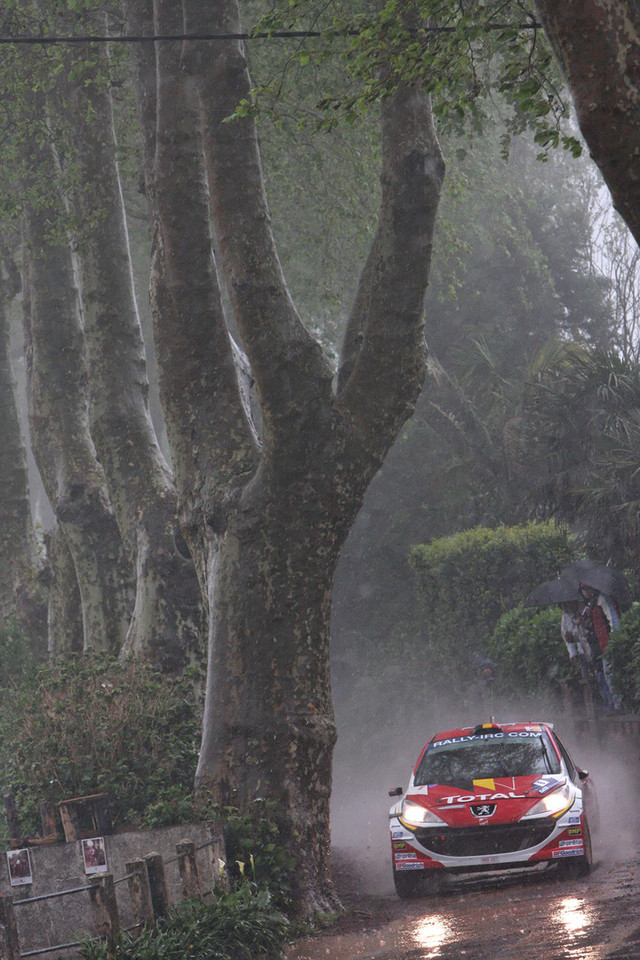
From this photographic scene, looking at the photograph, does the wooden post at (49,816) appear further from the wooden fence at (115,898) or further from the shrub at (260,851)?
the wooden fence at (115,898)

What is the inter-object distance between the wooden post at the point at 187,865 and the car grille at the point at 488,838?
289 centimetres

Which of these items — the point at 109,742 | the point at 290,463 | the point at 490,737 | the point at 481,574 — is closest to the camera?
the point at 290,463

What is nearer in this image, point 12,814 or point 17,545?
point 12,814

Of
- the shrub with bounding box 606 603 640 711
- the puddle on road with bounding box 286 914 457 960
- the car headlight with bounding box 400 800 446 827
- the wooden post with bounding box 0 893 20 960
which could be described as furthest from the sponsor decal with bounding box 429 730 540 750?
the shrub with bounding box 606 603 640 711

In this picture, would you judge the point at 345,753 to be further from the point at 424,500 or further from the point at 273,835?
the point at 273,835

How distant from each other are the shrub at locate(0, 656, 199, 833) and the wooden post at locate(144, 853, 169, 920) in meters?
1.77

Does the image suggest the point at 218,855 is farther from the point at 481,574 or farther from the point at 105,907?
the point at 481,574

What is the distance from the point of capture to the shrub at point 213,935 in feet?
20.6

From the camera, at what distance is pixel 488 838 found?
945 cm

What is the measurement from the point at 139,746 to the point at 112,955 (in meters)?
3.95

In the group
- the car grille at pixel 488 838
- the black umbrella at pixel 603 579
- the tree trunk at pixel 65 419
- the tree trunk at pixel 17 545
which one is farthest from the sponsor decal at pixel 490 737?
the tree trunk at pixel 17 545

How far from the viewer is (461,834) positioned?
373 inches

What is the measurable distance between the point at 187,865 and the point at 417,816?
10.1ft

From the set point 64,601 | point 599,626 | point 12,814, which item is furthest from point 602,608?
point 12,814
